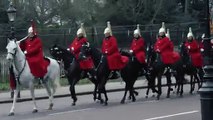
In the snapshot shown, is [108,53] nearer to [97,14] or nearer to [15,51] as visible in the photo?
[15,51]

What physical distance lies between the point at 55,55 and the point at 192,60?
22.4 ft

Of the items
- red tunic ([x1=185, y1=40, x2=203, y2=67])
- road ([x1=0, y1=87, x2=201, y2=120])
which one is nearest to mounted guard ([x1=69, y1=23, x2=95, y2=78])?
road ([x1=0, y1=87, x2=201, y2=120])

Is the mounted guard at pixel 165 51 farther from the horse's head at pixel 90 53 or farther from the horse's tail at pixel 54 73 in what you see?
the horse's tail at pixel 54 73

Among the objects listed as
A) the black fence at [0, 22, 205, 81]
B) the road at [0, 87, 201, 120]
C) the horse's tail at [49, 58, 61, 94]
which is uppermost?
the black fence at [0, 22, 205, 81]

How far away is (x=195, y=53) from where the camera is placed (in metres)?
25.2

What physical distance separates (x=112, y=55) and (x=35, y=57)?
9.73ft

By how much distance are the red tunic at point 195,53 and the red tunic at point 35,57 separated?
Result: 7.81 metres

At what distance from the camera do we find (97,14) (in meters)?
50.2

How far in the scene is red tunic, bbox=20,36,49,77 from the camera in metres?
19.3

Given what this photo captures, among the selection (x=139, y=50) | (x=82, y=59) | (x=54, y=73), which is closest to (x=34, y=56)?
(x=54, y=73)

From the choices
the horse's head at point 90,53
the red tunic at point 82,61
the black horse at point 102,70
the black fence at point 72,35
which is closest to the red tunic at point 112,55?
the black horse at point 102,70

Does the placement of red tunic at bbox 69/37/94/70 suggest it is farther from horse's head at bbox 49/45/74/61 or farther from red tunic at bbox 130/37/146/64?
red tunic at bbox 130/37/146/64

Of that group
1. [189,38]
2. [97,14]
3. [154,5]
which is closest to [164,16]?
[154,5]

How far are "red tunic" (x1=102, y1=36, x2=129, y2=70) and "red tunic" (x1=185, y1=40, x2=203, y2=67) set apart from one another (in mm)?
4713
